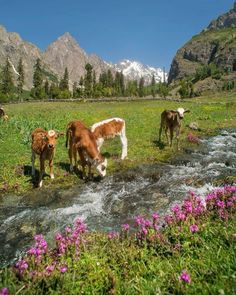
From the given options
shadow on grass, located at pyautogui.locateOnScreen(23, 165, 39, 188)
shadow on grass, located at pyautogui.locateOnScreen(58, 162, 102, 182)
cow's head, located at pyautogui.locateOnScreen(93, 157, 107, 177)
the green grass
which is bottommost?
shadow on grass, located at pyautogui.locateOnScreen(58, 162, 102, 182)

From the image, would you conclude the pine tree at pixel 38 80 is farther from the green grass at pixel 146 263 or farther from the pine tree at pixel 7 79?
the green grass at pixel 146 263

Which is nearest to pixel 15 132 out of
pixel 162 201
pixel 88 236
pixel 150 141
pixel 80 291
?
pixel 150 141

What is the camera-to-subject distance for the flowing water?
1085cm

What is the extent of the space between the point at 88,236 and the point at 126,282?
7.37 feet

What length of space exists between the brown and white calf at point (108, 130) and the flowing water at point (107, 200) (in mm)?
2956

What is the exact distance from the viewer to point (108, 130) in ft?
67.7

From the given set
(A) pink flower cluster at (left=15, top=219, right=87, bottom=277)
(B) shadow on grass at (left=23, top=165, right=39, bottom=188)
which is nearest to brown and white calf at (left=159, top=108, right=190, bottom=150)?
(B) shadow on grass at (left=23, top=165, right=39, bottom=188)

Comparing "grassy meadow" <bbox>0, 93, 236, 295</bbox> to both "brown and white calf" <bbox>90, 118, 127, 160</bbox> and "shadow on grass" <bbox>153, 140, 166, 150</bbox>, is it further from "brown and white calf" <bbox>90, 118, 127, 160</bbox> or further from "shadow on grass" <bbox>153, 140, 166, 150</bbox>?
"shadow on grass" <bbox>153, 140, 166, 150</bbox>

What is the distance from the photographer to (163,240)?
25.1 ft

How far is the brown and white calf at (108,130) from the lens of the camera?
20047 mm

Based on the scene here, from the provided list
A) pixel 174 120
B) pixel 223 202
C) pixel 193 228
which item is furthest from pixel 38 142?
pixel 193 228

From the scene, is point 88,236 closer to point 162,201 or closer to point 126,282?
point 126,282

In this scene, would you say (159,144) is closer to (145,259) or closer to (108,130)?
(108,130)

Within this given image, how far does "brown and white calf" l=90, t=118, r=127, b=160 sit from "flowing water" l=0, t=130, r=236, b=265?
2956 millimetres
